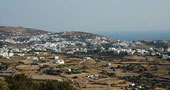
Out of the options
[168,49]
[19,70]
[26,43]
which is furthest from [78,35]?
[19,70]

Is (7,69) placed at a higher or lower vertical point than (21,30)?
lower

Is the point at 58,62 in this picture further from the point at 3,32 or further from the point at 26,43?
the point at 3,32

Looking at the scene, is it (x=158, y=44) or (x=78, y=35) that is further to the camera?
(x=78, y=35)

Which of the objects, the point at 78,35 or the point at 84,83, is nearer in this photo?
the point at 84,83

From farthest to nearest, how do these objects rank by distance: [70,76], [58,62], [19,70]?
[58,62] < [19,70] < [70,76]

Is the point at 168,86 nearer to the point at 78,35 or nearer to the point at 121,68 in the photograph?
the point at 121,68

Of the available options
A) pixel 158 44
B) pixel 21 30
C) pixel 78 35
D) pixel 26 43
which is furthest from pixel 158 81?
pixel 21 30

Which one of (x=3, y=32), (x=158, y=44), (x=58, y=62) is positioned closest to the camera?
(x=58, y=62)

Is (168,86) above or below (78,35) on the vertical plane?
below

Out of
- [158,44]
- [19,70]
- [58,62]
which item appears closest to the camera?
[19,70]
